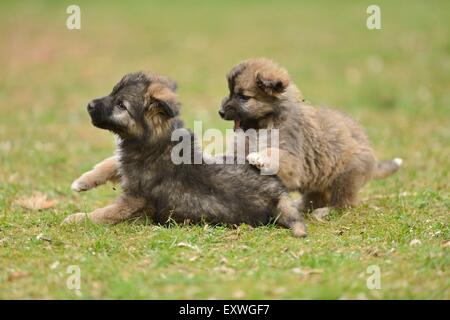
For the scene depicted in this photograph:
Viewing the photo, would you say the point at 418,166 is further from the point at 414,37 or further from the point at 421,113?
the point at 414,37

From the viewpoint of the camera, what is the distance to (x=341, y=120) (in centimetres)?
852

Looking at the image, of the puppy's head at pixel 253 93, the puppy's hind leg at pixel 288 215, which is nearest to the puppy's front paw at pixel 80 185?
the puppy's head at pixel 253 93

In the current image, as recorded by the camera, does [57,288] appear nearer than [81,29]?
Yes

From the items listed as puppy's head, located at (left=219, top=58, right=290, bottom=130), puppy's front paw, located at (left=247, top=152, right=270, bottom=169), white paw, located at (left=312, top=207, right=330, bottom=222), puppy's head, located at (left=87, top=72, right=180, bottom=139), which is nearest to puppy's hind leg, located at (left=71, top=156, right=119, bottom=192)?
puppy's head, located at (left=87, top=72, right=180, bottom=139)

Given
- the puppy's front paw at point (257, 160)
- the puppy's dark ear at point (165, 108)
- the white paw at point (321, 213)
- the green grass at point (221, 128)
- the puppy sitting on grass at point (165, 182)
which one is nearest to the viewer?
the green grass at point (221, 128)

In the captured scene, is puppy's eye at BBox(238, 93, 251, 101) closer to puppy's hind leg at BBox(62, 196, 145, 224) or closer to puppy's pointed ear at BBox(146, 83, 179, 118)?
puppy's pointed ear at BBox(146, 83, 179, 118)

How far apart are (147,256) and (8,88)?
444 inches

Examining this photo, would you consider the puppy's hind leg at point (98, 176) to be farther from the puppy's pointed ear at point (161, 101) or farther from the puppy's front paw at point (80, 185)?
the puppy's pointed ear at point (161, 101)

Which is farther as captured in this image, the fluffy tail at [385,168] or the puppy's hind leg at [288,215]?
the fluffy tail at [385,168]

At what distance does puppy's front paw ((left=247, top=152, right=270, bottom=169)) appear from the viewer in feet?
24.5

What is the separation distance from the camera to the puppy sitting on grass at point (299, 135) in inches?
308

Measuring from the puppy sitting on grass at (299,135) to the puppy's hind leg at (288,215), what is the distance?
311mm

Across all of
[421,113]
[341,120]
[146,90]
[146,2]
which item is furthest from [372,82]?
[146,2]

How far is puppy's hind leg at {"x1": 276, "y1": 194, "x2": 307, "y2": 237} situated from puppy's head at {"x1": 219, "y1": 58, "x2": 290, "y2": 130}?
1056 millimetres
